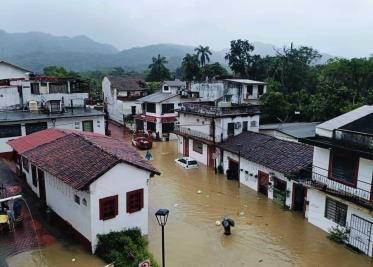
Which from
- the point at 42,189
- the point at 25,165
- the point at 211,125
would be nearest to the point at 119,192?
the point at 42,189

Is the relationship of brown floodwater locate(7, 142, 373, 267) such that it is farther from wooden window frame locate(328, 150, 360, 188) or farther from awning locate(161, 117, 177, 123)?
awning locate(161, 117, 177, 123)

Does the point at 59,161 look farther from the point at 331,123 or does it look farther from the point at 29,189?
the point at 331,123

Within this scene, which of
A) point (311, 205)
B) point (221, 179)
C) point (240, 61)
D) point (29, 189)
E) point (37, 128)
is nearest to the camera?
point (311, 205)

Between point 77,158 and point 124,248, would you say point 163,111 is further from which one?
point 124,248

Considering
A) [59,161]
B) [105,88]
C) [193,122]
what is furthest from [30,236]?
[105,88]

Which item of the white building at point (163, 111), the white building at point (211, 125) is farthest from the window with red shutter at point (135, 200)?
the white building at point (163, 111)

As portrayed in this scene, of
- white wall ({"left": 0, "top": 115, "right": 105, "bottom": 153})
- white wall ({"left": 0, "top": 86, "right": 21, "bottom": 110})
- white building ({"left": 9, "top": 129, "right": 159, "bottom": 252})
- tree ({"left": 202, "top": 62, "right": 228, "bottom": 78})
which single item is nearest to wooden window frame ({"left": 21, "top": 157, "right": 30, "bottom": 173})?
white building ({"left": 9, "top": 129, "right": 159, "bottom": 252})
